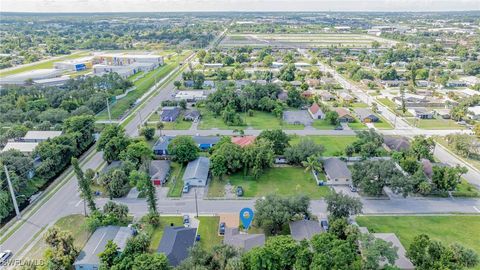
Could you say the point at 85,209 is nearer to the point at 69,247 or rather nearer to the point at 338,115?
the point at 69,247

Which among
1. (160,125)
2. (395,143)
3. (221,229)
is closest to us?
(221,229)

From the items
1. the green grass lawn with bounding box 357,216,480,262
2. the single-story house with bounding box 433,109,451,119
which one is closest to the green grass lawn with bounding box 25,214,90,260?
the green grass lawn with bounding box 357,216,480,262

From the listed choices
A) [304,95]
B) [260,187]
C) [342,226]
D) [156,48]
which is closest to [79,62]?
[156,48]

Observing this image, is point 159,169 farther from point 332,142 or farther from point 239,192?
point 332,142

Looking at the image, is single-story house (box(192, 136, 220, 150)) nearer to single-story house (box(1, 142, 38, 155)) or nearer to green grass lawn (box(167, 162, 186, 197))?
green grass lawn (box(167, 162, 186, 197))

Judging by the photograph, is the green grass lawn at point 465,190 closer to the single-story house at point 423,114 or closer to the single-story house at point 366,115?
the single-story house at point 366,115

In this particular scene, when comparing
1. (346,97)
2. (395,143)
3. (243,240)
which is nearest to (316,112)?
(346,97)
